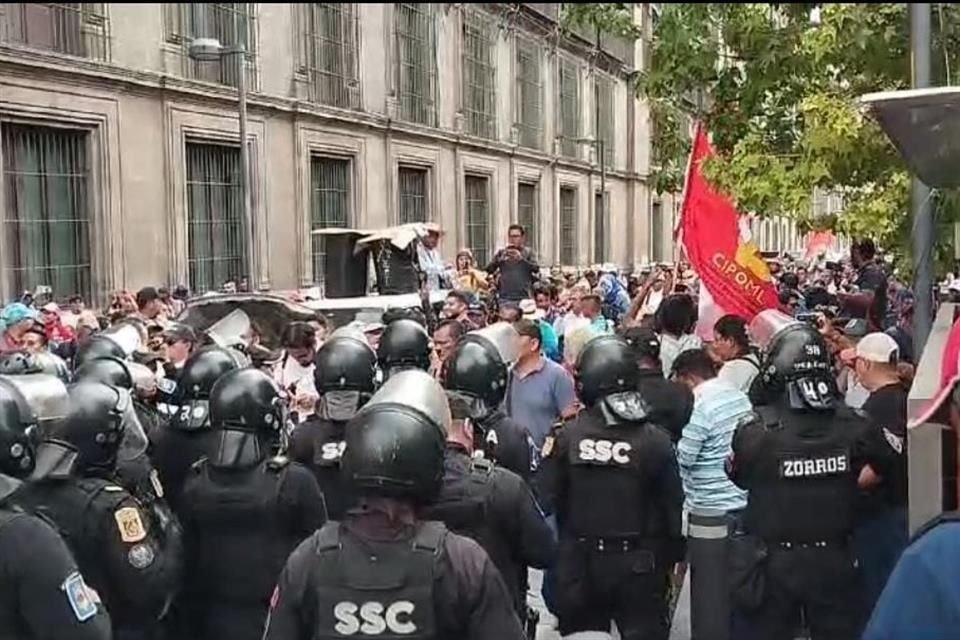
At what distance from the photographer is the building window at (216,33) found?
1897cm

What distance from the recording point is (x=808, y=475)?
5.23 metres

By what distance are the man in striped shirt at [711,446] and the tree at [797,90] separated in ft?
4.40

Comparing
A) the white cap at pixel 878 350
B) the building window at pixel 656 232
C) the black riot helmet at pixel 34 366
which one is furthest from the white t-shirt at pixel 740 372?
the building window at pixel 656 232

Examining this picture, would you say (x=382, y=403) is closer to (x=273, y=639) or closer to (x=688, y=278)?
(x=273, y=639)

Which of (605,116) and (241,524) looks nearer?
(241,524)

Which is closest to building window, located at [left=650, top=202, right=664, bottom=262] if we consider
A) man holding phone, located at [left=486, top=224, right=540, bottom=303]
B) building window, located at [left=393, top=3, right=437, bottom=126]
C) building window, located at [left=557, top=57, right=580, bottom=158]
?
building window, located at [left=557, top=57, right=580, bottom=158]

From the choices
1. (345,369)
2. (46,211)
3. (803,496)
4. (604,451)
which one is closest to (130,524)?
(345,369)

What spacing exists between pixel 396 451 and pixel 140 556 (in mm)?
1460

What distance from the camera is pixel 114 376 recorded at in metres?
5.95

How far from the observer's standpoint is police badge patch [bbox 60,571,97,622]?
3.28 m

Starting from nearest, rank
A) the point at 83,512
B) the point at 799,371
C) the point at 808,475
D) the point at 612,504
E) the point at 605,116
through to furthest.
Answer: the point at 83,512 < the point at 808,475 < the point at 799,371 < the point at 612,504 < the point at 605,116

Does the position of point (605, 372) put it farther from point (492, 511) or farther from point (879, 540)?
point (879, 540)

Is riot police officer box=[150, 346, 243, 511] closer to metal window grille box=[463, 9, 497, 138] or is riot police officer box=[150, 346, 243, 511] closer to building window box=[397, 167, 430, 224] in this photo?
building window box=[397, 167, 430, 224]

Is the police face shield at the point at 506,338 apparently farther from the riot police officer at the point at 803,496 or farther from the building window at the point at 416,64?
the building window at the point at 416,64
